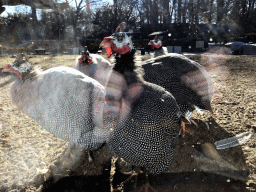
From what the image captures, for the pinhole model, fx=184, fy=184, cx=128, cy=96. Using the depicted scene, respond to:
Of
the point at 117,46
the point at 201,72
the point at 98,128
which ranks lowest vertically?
the point at 98,128

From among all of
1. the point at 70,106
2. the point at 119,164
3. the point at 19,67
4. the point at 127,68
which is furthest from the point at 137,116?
the point at 19,67

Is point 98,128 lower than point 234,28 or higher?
lower

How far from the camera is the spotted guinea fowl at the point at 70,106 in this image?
1994mm

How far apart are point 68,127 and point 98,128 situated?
1.06 ft

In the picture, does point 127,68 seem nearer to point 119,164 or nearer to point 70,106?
point 70,106

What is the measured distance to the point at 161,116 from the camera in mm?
1810

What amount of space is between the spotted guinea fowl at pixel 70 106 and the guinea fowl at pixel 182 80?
2.94 ft

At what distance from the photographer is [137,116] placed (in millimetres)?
1806

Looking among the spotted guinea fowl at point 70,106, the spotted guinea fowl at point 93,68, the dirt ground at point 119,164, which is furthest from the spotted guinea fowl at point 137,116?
the spotted guinea fowl at point 93,68

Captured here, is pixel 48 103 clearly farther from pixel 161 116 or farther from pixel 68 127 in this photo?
pixel 161 116

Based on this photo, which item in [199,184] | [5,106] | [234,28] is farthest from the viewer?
[234,28]

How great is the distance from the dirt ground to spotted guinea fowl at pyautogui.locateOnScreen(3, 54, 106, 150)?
595 mm

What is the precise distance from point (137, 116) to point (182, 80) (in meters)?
1.13

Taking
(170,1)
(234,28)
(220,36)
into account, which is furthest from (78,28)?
(234,28)
